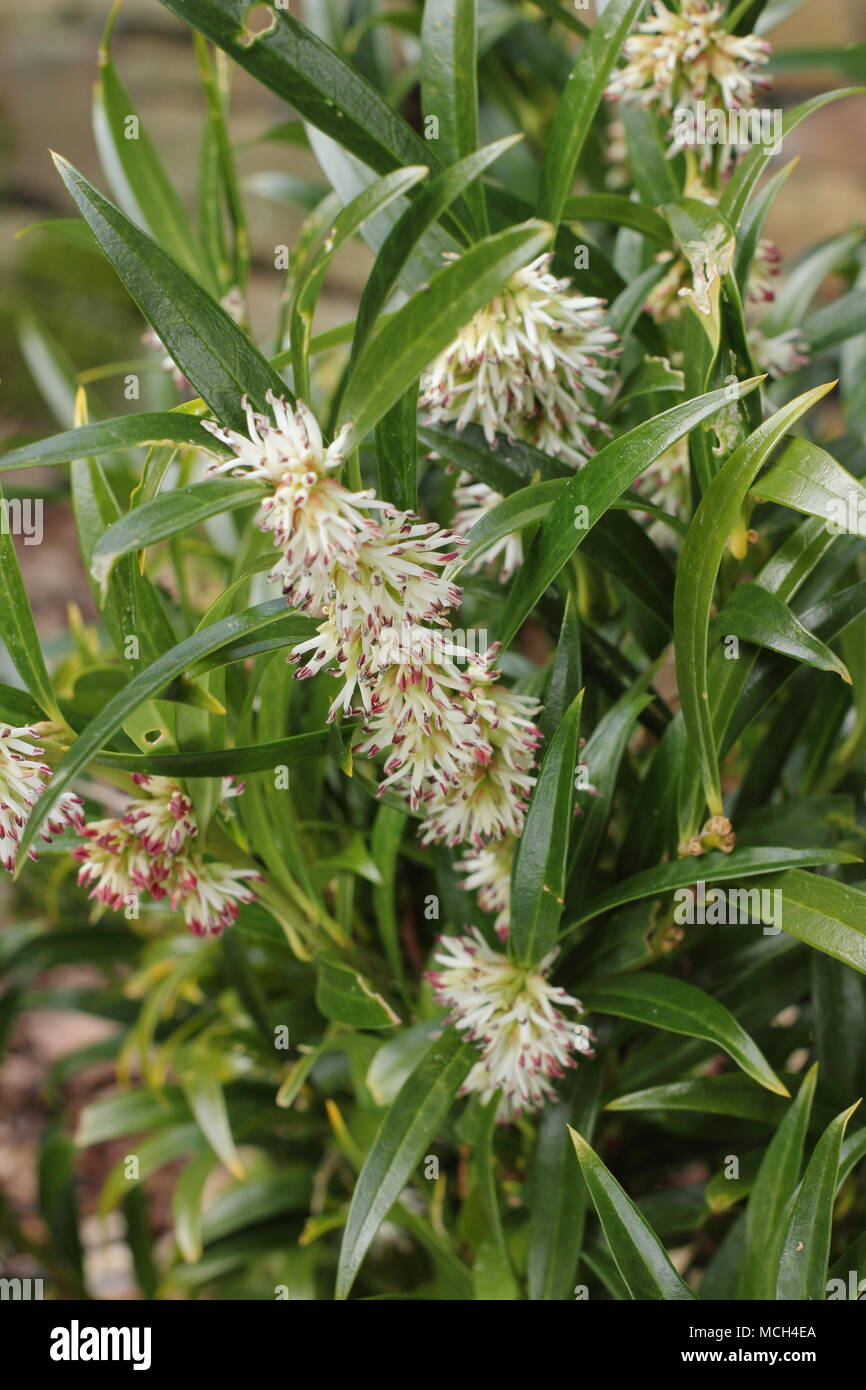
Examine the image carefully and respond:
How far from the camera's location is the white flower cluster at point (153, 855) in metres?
0.56

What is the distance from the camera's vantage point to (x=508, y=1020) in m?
0.57

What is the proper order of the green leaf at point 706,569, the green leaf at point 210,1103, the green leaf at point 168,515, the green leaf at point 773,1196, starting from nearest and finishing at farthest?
the green leaf at point 168,515 → the green leaf at point 706,569 → the green leaf at point 773,1196 → the green leaf at point 210,1103

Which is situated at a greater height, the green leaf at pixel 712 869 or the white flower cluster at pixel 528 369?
the white flower cluster at pixel 528 369

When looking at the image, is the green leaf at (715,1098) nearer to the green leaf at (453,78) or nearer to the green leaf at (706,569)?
the green leaf at (706,569)

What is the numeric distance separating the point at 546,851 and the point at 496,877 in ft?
0.25

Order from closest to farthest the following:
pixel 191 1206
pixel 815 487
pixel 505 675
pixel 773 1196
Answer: pixel 815 487 → pixel 773 1196 → pixel 505 675 → pixel 191 1206

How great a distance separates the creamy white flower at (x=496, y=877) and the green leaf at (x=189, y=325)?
0.27 m

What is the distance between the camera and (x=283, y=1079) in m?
0.88

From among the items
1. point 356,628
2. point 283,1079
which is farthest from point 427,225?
point 283,1079

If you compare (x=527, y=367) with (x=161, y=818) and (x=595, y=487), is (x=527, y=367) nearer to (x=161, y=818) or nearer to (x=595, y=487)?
(x=595, y=487)

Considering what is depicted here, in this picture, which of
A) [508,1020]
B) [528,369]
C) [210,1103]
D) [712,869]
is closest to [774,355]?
[528,369]

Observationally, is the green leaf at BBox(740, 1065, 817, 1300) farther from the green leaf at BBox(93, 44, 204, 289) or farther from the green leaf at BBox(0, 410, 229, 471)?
the green leaf at BBox(93, 44, 204, 289)

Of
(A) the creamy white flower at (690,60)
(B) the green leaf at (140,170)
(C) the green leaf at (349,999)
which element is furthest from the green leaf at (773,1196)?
(B) the green leaf at (140,170)

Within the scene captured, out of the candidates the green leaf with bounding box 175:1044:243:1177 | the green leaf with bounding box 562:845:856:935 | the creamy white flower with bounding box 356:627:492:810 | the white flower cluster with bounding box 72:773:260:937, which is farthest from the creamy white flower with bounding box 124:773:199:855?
the green leaf with bounding box 175:1044:243:1177
